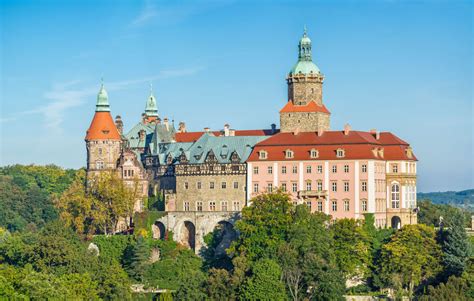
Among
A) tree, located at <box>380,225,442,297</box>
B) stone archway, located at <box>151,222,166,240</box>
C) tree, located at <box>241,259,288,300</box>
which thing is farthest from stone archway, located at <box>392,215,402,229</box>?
stone archway, located at <box>151,222,166,240</box>

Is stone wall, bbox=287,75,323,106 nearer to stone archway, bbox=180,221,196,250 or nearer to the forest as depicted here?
the forest

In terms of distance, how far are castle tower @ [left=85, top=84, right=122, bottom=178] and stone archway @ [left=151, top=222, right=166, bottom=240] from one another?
7327mm

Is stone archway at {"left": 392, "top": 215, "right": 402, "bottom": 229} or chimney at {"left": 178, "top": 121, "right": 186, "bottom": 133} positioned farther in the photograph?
chimney at {"left": 178, "top": 121, "right": 186, "bottom": 133}

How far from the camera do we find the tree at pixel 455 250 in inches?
3784

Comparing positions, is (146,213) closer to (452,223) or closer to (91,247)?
(91,247)

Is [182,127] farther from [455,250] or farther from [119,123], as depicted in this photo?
[455,250]

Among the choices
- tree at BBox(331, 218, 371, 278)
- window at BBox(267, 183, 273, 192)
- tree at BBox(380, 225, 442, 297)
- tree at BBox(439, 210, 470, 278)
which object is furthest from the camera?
window at BBox(267, 183, 273, 192)

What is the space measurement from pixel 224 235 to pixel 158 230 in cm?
636

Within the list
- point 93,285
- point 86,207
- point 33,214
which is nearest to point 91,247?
point 86,207

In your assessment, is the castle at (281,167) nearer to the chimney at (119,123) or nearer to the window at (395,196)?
the window at (395,196)

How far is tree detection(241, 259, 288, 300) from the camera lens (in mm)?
92750

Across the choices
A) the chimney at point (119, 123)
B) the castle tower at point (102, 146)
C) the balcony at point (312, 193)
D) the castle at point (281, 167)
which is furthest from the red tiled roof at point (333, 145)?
the chimney at point (119, 123)

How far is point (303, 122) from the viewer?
359ft

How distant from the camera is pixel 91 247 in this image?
10594 cm
